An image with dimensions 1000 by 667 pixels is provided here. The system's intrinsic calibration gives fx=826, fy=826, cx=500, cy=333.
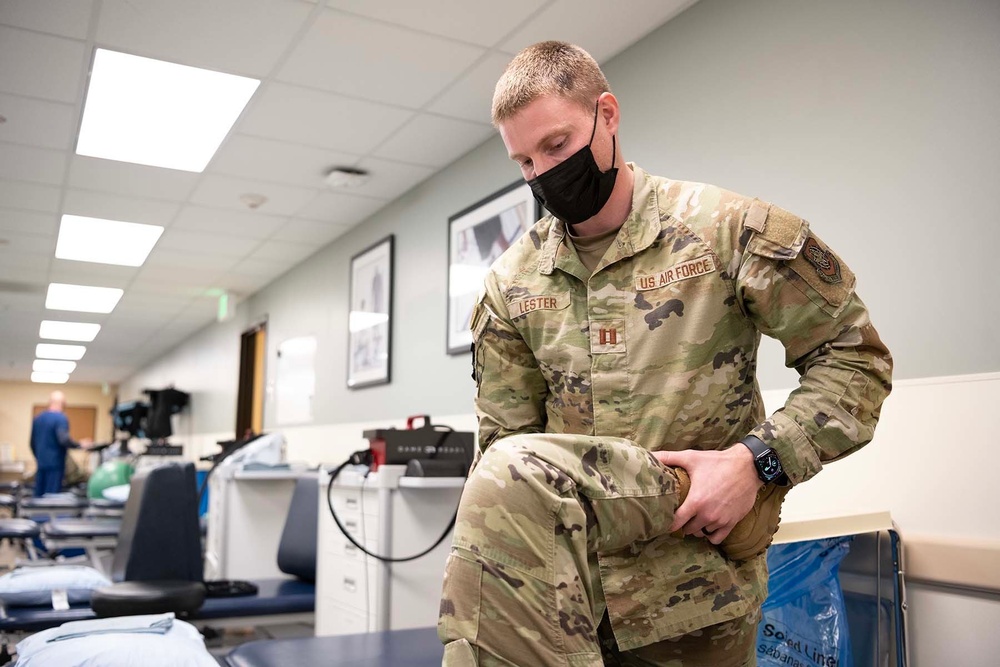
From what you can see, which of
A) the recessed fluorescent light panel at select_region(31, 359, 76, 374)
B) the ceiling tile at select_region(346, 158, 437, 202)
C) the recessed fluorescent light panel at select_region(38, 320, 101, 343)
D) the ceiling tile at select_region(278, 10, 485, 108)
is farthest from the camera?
the recessed fluorescent light panel at select_region(31, 359, 76, 374)

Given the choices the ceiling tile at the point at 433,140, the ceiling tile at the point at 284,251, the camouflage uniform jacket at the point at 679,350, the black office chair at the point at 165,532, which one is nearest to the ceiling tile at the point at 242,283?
the ceiling tile at the point at 284,251

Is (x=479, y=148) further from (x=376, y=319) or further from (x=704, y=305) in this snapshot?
(x=704, y=305)

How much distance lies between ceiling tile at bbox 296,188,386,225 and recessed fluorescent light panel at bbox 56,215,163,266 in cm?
115

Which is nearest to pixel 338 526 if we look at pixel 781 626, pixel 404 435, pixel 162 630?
pixel 404 435

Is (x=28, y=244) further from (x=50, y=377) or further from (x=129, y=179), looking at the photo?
(x=50, y=377)

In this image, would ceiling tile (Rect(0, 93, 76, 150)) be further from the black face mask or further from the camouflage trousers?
the camouflage trousers

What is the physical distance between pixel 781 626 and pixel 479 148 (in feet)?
9.80

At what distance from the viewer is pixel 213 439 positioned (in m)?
9.19

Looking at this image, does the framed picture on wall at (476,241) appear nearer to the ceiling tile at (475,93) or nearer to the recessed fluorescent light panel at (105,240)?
the ceiling tile at (475,93)

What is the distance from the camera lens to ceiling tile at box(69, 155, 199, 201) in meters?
4.50

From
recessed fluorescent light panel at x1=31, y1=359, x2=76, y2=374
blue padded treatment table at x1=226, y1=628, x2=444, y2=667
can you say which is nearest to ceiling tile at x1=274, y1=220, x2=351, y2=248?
blue padded treatment table at x1=226, y1=628, x2=444, y2=667

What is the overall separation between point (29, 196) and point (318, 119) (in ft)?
7.44

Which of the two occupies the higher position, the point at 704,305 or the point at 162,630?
the point at 704,305

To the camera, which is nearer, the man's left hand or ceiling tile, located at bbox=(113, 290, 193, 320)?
the man's left hand
